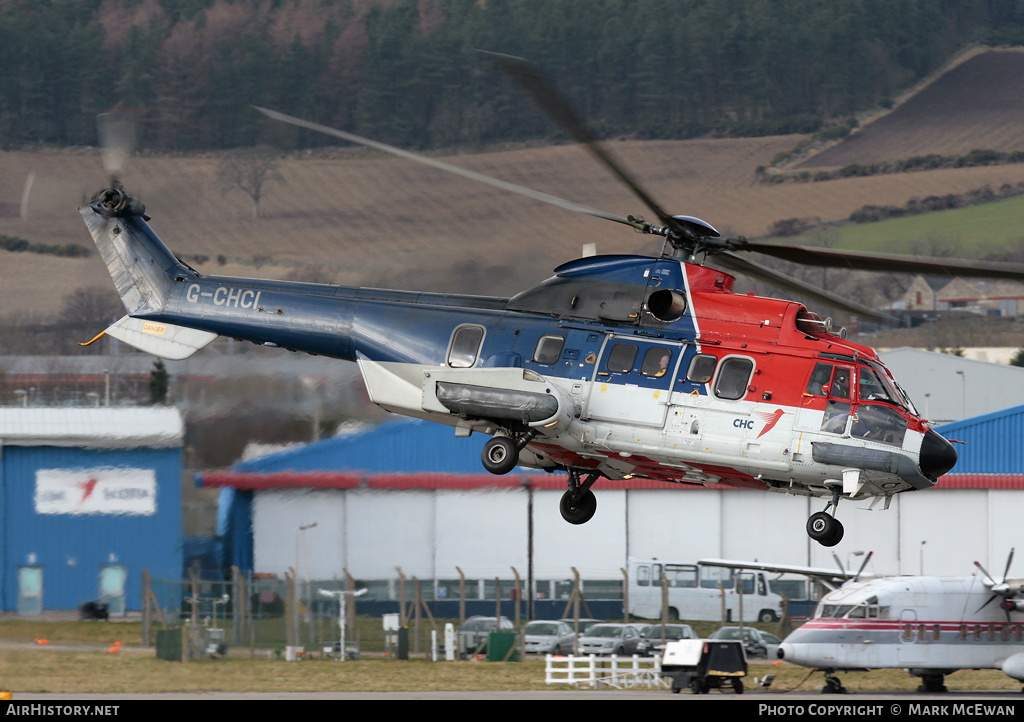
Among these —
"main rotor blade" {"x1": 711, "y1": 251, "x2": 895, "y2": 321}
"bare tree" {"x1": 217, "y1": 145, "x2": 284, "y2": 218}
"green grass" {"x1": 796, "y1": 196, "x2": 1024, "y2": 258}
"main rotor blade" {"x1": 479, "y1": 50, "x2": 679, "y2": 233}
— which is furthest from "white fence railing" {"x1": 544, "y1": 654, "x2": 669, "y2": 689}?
"green grass" {"x1": 796, "y1": 196, "x2": 1024, "y2": 258}

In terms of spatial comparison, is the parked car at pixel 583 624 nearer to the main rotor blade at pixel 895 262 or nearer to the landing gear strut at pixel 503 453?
the landing gear strut at pixel 503 453

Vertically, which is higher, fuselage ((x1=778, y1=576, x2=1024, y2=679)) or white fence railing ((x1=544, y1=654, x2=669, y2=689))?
fuselage ((x1=778, y1=576, x2=1024, y2=679))

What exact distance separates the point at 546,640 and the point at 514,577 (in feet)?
9.31

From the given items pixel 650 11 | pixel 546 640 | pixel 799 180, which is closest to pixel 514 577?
pixel 546 640

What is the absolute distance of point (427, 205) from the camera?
4206 centimetres

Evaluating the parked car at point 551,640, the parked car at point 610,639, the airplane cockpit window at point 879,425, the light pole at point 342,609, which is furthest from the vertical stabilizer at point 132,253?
the parked car at point 610,639

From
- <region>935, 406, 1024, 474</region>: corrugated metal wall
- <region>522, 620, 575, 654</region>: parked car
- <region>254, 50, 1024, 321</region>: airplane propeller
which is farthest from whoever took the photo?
<region>935, 406, 1024, 474</region>: corrugated metal wall

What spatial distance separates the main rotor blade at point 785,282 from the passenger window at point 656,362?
4.68 feet

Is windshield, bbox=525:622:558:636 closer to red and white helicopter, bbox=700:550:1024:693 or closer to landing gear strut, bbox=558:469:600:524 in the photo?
red and white helicopter, bbox=700:550:1024:693

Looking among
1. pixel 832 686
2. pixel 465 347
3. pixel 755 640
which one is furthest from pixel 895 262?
pixel 755 640

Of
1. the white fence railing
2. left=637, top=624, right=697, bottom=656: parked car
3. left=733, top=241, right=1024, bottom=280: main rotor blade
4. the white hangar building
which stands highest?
left=733, top=241, right=1024, bottom=280: main rotor blade

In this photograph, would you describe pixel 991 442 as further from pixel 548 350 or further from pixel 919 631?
pixel 548 350

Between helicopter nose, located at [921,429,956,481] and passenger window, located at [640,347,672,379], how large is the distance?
2720mm

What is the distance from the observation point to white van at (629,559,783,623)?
28531 mm
